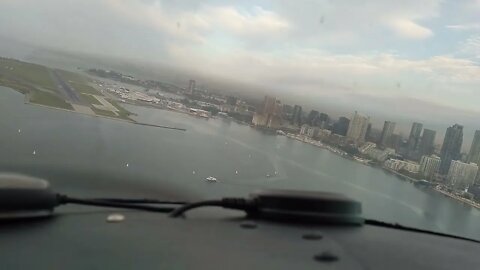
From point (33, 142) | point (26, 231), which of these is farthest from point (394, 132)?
point (26, 231)

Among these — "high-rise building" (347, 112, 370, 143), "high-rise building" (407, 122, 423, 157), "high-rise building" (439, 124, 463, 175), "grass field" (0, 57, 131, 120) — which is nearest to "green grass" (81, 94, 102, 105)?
"grass field" (0, 57, 131, 120)

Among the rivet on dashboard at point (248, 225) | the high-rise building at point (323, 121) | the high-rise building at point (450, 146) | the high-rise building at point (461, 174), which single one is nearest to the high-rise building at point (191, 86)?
the high-rise building at point (323, 121)

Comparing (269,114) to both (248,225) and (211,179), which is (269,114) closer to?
(211,179)

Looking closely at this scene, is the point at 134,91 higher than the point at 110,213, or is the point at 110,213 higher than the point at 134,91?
the point at 134,91

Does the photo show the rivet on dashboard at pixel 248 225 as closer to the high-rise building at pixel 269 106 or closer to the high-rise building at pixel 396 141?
the high-rise building at pixel 269 106

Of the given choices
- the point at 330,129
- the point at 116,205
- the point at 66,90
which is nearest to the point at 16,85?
the point at 66,90

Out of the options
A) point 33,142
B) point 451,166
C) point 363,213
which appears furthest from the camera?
point 451,166

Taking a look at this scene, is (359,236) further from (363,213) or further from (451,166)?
(451,166)
